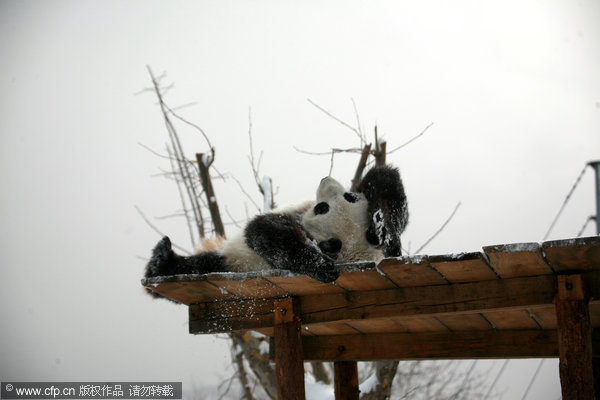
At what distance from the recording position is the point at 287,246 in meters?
3.02

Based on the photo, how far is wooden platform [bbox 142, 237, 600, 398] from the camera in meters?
2.65

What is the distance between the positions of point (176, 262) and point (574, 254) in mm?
2251

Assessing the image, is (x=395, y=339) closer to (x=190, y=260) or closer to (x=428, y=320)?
(x=428, y=320)

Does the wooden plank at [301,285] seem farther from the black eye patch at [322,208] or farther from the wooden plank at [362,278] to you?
the black eye patch at [322,208]

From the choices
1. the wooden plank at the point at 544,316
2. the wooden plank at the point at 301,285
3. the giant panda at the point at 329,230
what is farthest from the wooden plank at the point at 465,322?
the wooden plank at the point at 301,285

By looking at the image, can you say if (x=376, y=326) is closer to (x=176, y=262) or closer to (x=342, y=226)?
(x=342, y=226)

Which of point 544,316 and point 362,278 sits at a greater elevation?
point 362,278

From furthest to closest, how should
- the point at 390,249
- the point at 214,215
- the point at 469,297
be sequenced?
1. the point at 214,215
2. the point at 390,249
3. the point at 469,297

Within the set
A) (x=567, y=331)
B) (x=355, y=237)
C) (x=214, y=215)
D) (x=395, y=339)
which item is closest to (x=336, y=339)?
(x=395, y=339)

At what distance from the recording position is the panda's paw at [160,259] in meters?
3.55

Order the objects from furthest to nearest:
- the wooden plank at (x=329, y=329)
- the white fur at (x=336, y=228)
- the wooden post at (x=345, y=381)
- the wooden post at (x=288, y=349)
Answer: the wooden post at (x=345, y=381) < the wooden plank at (x=329, y=329) < the white fur at (x=336, y=228) < the wooden post at (x=288, y=349)

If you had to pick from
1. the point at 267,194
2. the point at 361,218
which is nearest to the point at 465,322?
the point at 361,218

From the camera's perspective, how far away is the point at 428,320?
3.67 meters

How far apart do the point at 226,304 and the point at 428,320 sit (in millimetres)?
1263
